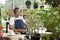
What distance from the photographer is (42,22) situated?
2.43 m

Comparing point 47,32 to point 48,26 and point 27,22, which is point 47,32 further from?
point 27,22

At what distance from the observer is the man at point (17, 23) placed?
2451 mm

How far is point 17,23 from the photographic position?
8.13 feet

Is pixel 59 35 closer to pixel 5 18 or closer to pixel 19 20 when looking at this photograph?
pixel 19 20

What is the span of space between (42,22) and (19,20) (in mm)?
276

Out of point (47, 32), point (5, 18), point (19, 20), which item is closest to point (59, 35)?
point (47, 32)

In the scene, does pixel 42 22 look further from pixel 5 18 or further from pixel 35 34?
pixel 5 18

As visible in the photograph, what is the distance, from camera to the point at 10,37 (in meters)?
2.45

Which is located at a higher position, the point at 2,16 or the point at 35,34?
the point at 2,16

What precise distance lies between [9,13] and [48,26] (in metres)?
0.48

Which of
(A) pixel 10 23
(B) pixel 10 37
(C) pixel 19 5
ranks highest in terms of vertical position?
(C) pixel 19 5

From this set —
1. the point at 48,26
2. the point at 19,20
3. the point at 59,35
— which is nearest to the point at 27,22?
the point at 19,20

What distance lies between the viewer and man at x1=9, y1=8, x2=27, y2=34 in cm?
245

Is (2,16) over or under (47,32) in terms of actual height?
over
